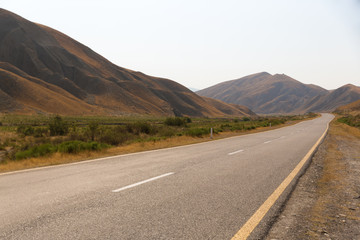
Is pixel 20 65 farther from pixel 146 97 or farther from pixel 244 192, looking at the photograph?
pixel 244 192

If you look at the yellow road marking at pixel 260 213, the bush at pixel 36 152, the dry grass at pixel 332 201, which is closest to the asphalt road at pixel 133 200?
the yellow road marking at pixel 260 213

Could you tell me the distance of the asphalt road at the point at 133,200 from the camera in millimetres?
3453

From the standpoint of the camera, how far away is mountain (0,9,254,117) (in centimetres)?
7368

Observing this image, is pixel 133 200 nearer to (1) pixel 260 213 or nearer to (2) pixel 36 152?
(1) pixel 260 213

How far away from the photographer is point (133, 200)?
15.3 ft

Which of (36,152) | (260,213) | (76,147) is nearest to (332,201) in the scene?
(260,213)

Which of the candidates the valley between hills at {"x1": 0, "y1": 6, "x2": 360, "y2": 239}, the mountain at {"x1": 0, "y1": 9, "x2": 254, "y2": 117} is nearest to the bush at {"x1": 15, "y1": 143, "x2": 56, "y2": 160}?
the valley between hills at {"x1": 0, "y1": 6, "x2": 360, "y2": 239}

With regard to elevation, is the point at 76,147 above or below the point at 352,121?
above

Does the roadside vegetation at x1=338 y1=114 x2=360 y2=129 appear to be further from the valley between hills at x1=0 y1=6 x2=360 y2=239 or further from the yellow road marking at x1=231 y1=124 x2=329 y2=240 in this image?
the yellow road marking at x1=231 y1=124 x2=329 y2=240

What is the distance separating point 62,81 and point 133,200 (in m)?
94.1

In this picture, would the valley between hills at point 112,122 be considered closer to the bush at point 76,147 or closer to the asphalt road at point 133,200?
the bush at point 76,147

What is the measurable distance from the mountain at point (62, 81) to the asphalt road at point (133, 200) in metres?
68.8

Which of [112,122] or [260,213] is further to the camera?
[112,122]

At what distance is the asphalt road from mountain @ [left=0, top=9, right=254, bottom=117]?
6879cm
